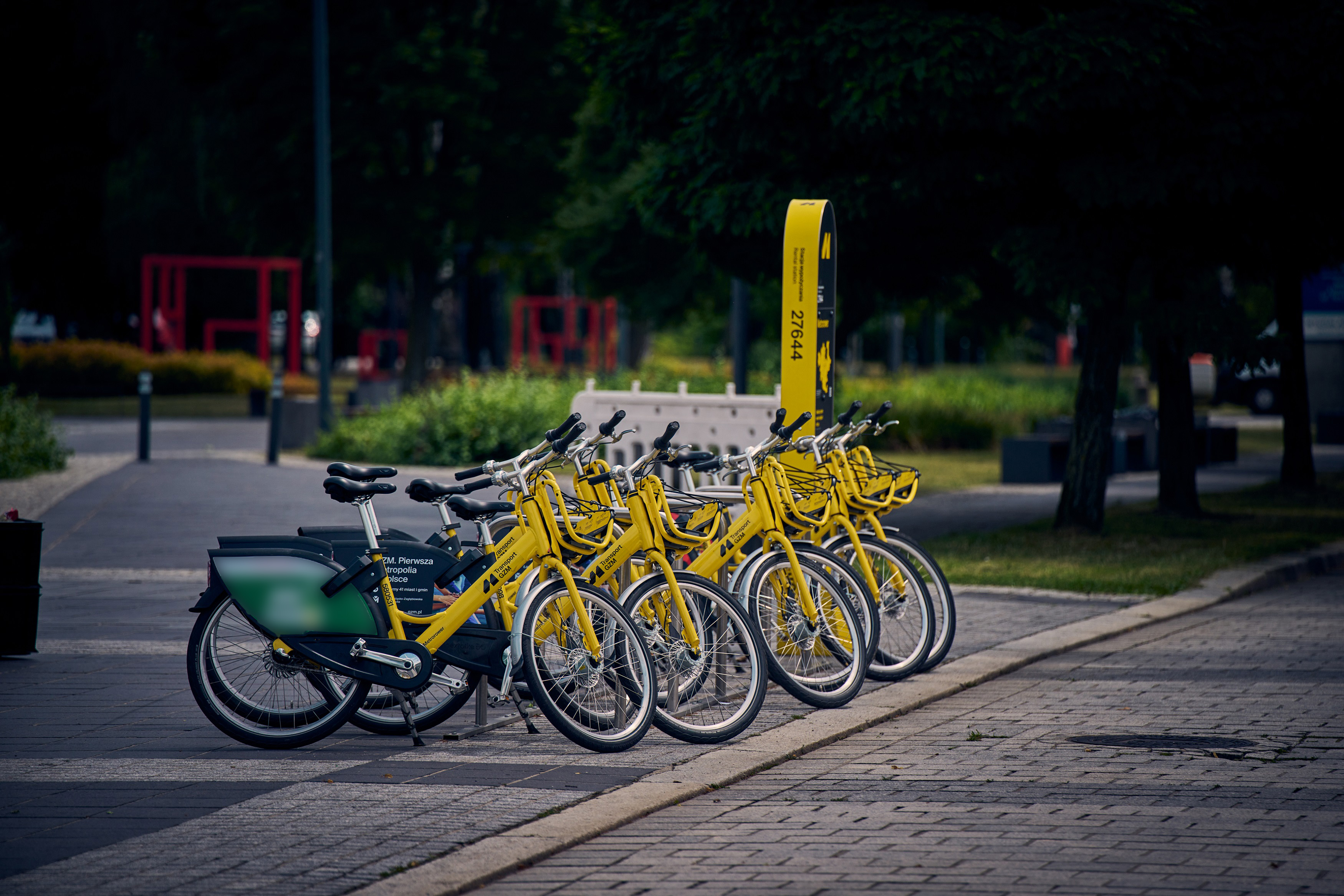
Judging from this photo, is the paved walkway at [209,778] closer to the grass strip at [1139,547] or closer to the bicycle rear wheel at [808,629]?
the bicycle rear wheel at [808,629]

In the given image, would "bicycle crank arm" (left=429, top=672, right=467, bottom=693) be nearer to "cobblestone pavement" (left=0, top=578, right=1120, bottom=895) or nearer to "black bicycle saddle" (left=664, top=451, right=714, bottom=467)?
"cobblestone pavement" (left=0, top=578, right=1120, bottom=895)

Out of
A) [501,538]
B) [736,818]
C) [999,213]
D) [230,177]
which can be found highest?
[230,177]

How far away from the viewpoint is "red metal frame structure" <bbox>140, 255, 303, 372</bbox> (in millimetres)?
37625

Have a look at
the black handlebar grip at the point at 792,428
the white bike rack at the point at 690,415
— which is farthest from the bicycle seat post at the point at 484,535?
the white bike rack at the point at 690,415

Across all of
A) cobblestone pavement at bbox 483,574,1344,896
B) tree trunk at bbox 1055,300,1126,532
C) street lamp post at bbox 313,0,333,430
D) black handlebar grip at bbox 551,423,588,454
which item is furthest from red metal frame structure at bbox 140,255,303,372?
cobblestone pavement at bbox 483,574,1344,896

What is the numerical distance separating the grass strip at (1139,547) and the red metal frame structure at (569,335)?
1128 inches

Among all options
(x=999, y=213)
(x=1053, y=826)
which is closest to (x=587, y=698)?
(x=1053, y=826)

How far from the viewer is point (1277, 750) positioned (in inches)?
256

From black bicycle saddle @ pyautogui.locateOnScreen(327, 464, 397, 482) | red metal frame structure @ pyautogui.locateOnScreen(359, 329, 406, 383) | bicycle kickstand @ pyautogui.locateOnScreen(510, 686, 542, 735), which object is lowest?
bicycle kickstand @ pyautogui.locateOnScreen(510, 686, 542, 735)

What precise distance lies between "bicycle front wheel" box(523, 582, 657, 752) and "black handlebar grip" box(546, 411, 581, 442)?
57 cm

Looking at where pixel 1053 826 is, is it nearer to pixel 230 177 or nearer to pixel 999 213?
pixel 999 213

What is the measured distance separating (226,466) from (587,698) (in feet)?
50.1

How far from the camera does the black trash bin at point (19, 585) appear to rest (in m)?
8.05

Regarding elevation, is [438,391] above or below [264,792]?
above
